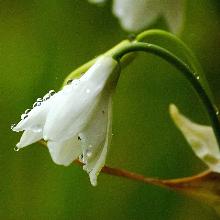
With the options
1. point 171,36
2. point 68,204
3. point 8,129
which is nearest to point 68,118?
point 171,36

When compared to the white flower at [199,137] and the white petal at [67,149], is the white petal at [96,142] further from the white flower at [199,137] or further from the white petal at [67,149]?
the white flower at [199,137]

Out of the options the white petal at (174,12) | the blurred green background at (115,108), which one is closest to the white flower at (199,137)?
the white petal at (174,12)

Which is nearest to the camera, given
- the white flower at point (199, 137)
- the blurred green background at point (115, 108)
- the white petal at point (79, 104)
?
the white petal at point (79, 104)

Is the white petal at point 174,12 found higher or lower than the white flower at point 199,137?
higher

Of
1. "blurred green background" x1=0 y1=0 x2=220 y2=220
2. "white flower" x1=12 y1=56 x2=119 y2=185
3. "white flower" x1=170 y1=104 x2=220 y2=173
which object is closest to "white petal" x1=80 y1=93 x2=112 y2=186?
"white flower" x1=12 y1=56 x2=119 y2=185

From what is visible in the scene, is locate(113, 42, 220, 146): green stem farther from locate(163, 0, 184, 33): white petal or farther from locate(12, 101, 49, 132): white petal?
locate(163, 0, 184, 33): white petal

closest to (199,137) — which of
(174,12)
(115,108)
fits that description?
(174,12)

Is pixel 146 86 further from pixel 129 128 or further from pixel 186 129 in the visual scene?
pixel 186 129

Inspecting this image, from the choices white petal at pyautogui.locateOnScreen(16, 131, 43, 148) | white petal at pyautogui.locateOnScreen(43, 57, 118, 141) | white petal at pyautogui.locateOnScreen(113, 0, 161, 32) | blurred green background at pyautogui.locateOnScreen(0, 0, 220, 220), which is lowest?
blurred green background at pyautogui.locateOnScreen(0, 0, 220, 220)
